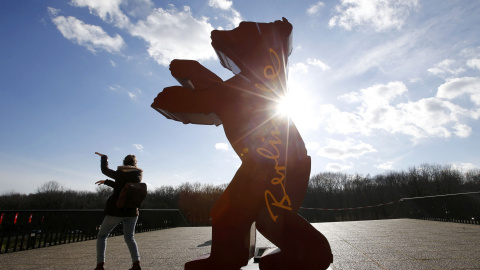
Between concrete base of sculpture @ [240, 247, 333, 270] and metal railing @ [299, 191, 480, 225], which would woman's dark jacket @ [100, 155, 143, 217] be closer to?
concrete base of sculpture @ [240, 247, 333, 270]

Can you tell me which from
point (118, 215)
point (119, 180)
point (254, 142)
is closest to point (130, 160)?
point (119, 180)

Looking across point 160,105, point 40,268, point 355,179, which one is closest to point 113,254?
point 40,268

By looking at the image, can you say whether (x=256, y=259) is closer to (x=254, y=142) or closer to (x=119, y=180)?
(x=254, y=142)

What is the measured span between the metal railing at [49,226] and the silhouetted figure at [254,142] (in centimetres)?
672

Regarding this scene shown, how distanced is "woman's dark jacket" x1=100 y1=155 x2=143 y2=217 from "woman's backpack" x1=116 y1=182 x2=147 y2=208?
10 centimetres

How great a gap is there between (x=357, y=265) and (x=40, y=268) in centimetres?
527

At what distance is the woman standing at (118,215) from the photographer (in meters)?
3.77

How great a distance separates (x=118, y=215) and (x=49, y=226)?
239 inches

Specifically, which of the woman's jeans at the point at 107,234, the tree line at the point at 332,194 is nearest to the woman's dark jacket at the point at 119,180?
the woman's jeans at the point at 107,234

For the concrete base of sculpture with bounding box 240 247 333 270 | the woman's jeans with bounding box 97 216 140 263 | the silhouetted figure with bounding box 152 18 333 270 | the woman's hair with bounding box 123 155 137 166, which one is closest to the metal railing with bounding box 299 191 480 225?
the concrete base of sculpture with bounding box 240 247 333 270

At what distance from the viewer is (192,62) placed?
3.21 m

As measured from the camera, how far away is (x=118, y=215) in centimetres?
386

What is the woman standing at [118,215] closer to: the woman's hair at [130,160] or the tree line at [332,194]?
the woman's hair at [130,160]

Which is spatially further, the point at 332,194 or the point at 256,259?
the point at 332,194
